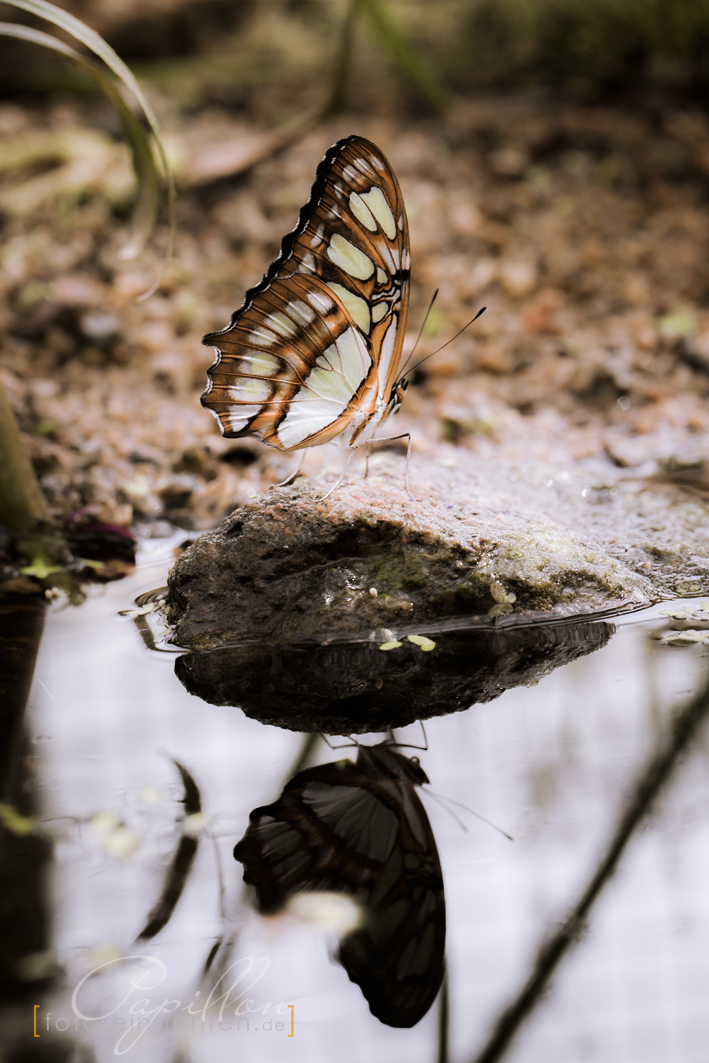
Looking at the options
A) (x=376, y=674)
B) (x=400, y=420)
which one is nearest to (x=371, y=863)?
(x=376, y=674)

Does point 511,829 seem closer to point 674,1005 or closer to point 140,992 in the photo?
point 674,1005

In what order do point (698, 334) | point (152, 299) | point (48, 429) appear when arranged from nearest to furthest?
point (48, 429), point (698, 334), point (152, 299)

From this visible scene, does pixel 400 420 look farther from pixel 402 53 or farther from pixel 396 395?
pixel 402 53

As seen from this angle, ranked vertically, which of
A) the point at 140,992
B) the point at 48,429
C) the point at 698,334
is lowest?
the point at 140,992

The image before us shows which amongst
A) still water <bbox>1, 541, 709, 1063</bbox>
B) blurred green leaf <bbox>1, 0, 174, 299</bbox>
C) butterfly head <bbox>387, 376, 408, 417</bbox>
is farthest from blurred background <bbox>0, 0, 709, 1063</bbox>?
blurred green leaf <bbox>1, 0, 174, 299</bbox>

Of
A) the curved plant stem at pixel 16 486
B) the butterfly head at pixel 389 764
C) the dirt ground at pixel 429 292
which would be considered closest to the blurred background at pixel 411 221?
the dirt ground at pixel 429 292

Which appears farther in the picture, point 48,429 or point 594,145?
point 594,145

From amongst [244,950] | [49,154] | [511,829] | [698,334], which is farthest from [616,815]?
[49,154]
